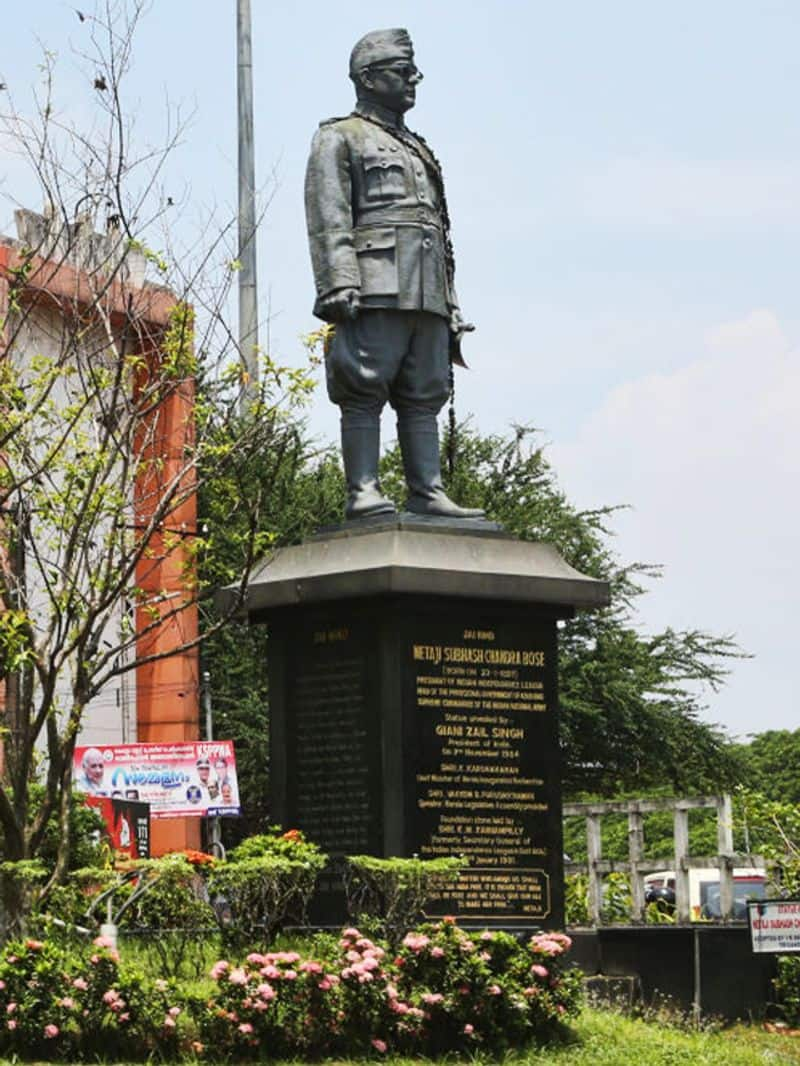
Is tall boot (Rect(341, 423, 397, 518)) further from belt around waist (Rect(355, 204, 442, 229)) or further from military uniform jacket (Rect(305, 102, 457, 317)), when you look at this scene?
belt around waist (Rect(355, 204, 442, 229))

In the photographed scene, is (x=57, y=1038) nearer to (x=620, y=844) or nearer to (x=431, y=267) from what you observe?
(x=431, y=267)

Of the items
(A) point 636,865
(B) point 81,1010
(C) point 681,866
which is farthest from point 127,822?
(B) point 81,1010

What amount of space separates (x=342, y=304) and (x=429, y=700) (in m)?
2.49

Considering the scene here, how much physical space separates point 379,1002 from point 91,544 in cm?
374

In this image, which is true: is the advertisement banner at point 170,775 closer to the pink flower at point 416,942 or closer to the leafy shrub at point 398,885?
the leafy shrub at point 398,885

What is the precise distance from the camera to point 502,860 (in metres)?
13.8

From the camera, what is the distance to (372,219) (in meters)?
14.5

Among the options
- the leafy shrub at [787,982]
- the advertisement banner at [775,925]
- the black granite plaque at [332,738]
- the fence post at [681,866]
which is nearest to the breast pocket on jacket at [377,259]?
the black granite plaque at [332,738]

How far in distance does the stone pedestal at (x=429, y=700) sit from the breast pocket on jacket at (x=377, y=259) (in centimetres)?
146

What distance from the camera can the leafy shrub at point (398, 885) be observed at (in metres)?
12.6

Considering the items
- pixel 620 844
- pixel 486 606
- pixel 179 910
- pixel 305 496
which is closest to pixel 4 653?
pixel 179 910

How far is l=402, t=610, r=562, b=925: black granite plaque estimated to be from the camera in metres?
13.6

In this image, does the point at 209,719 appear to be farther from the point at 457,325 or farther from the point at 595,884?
the point at 457,325

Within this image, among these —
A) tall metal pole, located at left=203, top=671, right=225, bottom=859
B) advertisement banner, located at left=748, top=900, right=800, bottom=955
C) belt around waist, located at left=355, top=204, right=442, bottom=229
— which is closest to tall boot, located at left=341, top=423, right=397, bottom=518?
belt around waist, located at left=355, top=204, right=442, bottom=229
